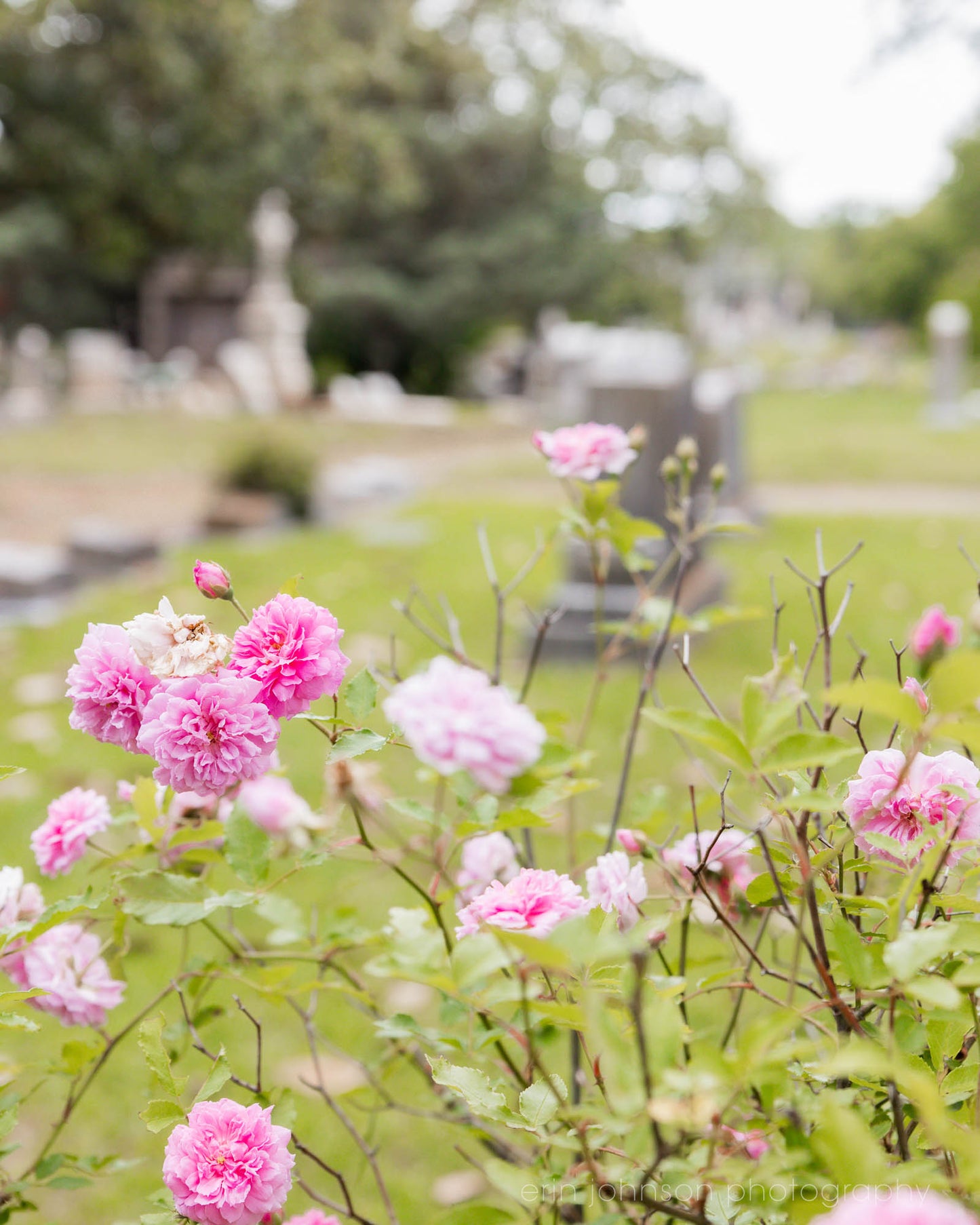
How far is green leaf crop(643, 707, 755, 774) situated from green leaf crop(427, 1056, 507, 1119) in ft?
0.94

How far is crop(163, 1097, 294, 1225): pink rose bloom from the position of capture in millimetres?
758

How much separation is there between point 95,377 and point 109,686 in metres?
15.5

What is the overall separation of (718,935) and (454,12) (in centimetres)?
2081

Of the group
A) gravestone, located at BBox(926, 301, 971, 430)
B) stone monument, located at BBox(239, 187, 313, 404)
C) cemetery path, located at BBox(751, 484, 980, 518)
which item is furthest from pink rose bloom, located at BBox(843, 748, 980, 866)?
stone monument, located at BBox(239, 187, 313, 404)

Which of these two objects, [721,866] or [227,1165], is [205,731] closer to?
[227,1165]

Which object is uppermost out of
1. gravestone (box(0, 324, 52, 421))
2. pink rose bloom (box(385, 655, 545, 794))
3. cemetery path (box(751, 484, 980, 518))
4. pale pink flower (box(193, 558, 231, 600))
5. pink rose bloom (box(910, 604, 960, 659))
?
pink rose bloom (box(910, 604, 960, 659))

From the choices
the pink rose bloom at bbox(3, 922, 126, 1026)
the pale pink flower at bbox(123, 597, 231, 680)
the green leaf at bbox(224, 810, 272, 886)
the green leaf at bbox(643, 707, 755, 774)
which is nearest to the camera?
the green leaf at bbox(643, 707, 755, 774)

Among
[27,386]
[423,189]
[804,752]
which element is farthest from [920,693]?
[423,189]

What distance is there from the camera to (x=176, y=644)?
742 millimetres

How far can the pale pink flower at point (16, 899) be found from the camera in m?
0.93

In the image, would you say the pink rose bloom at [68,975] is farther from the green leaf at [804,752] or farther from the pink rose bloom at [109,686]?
the green leaf at [804,752]

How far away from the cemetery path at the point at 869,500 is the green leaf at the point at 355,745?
20.8 ft

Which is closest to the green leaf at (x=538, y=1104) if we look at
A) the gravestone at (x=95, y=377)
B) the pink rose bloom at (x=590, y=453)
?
the pink rose bloom at (x=590, y=453)

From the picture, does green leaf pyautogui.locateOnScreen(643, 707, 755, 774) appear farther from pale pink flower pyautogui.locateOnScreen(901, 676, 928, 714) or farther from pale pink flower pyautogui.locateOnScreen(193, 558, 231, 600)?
pale pink flower pyautogui.locateOnScreen(193, 558, 231, 600)
